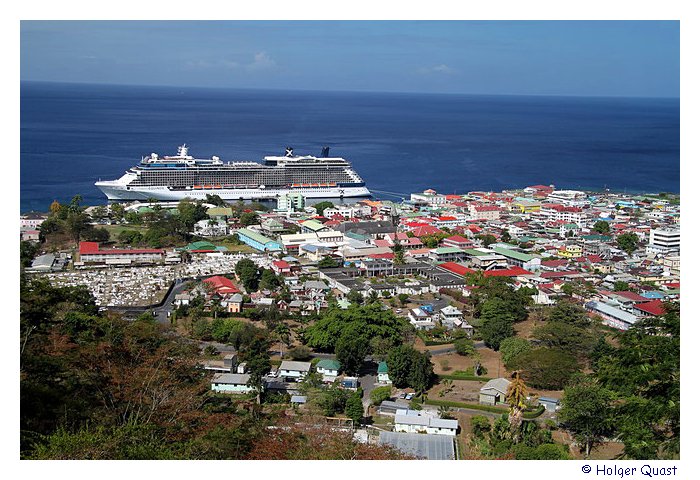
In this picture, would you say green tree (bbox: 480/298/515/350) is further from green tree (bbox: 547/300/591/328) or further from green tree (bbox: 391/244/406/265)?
green tree (bbox: 391/244/406/265)

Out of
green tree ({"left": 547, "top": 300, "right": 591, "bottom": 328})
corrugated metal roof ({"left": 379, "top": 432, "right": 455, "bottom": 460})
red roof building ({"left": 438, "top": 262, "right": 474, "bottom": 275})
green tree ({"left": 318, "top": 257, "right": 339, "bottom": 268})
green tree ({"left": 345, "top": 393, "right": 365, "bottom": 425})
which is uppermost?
green tree ({"left": 318, "top": 257, "right": 339, "bottom": 268})

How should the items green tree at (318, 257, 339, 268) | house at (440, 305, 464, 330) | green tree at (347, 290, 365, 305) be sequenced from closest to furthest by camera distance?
1. house at (440, 305, 464, 330)
2. green tree at (347, 290, 365, 305)
3. green tree at (318, 257, 339, 268)

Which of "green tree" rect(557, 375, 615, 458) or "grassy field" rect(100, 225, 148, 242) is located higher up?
"grassy field" rect(100, 225, 148, 242)

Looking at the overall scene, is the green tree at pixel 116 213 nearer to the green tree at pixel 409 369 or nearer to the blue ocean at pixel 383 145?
the blue ocean at pixel 383 145

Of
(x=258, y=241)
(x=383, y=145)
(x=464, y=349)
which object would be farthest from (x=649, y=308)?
(x=383, y=145)

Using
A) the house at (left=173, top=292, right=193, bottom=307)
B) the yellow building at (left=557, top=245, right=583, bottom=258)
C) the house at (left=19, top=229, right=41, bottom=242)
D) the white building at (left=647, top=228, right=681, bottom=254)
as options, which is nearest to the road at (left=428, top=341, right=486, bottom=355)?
the house at (left=173, top=292, right=193, bottom=307)

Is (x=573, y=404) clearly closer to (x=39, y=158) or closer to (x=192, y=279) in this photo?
(x=192, y=279)
